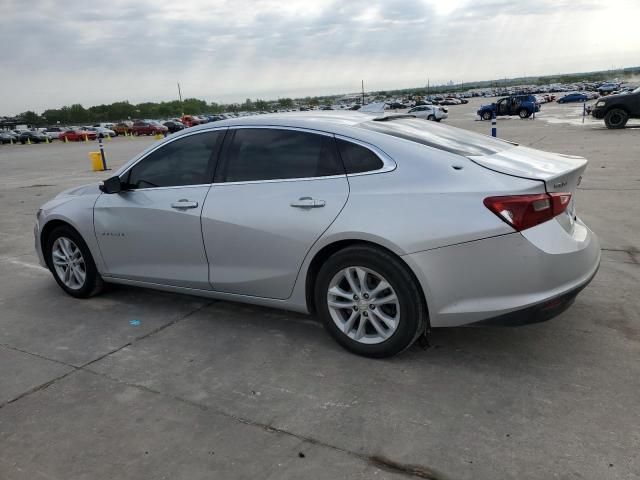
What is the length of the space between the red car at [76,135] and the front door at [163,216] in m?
49.1

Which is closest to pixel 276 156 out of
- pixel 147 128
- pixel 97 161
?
pixel 97 161

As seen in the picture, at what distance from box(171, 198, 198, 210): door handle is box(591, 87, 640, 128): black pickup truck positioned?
21383 mm

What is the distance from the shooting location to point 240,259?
4.00 metres

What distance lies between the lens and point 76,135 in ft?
164

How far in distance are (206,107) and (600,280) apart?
151 m

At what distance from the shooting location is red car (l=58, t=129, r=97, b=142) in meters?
49.6

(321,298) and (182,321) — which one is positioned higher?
(321,298)

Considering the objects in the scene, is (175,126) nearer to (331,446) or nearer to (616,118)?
(616,118)

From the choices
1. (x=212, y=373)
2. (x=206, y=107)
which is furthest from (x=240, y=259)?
(x=206, y=107)

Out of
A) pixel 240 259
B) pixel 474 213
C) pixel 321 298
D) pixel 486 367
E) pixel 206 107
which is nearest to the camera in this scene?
pixel 474 213

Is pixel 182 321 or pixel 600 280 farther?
pixel 600 280

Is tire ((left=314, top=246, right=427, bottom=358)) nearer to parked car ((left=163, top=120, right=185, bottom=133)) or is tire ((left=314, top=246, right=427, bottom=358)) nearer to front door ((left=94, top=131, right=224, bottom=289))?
front door ((left=94, top=131, right=224, bottom=289))

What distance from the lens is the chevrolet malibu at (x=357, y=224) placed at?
315cm

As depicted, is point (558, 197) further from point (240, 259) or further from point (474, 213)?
point (240, 259)
